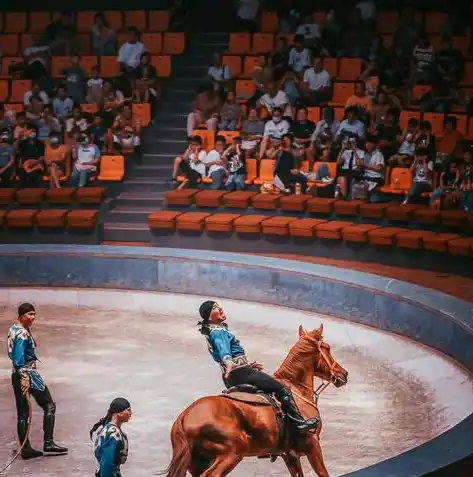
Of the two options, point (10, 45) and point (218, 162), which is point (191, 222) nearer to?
point (218, 162)

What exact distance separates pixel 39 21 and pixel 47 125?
4155mm

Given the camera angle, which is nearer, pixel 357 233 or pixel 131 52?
pixel 357 233

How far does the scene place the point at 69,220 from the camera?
18.7 meters

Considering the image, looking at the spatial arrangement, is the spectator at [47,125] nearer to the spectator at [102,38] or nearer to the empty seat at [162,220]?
the spectator at [102,38]

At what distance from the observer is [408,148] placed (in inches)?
727

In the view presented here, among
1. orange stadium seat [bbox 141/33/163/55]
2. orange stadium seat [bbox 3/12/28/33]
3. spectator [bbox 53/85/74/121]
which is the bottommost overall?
spectator [bbox 53/85/74/121]

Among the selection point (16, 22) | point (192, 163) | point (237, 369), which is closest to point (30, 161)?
point (192, 163)

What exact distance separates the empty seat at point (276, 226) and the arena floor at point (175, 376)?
8.27ft

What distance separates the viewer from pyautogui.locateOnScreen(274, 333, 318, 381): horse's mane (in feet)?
28.0

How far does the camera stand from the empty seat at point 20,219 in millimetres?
18672

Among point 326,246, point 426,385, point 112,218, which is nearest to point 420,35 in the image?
point 326,246

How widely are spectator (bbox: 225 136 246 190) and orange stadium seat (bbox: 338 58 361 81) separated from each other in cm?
279

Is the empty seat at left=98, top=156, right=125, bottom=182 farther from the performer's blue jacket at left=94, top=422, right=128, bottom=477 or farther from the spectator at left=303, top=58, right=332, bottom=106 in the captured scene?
the performer's blue jacket at left=94, top=422, right=128, bottom=477

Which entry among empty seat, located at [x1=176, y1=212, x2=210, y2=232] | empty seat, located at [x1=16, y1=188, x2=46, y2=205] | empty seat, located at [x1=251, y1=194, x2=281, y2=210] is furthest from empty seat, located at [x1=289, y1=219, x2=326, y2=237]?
empty seat, located at [x1=16, y1=188, x2=46, y2=205]
